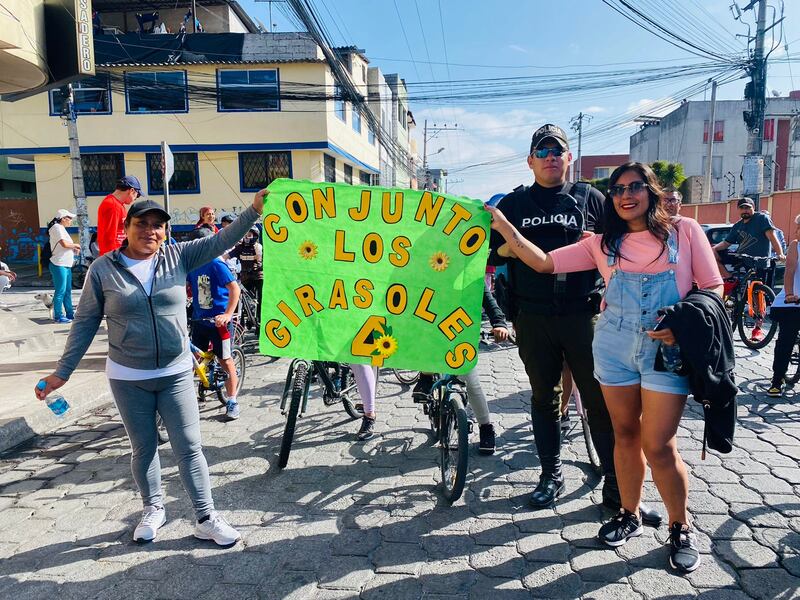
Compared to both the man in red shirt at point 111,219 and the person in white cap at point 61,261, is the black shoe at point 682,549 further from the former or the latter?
the person in white cap at point 61,261

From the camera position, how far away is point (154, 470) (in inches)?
132

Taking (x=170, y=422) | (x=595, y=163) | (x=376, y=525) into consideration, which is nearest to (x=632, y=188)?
(x=376, y=525)

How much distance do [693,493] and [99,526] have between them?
385cm

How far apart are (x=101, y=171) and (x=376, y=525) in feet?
76.6

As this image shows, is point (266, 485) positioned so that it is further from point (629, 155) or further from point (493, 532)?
point (629, 155)

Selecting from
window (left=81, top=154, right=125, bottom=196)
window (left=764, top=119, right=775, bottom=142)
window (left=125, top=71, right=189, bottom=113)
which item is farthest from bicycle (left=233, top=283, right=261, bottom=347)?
window (left=764, top=119, right=775, bottom=142)

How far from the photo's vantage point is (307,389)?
442 cm

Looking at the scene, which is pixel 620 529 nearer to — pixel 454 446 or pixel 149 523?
pixel 454 446

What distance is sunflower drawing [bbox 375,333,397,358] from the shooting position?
A: 3.72 m

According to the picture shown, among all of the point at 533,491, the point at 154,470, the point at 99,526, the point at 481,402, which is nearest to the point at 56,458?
the point at 99,526

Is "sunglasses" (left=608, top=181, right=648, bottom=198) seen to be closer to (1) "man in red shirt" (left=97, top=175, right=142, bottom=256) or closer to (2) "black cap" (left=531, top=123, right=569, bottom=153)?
(2) "black cap" (left=531, top=123, right=569, bottom=153)

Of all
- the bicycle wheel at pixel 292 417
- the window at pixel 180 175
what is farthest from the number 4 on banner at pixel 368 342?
the window at pixel 180 175

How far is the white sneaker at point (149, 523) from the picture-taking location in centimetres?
316

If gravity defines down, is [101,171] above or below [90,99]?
below
